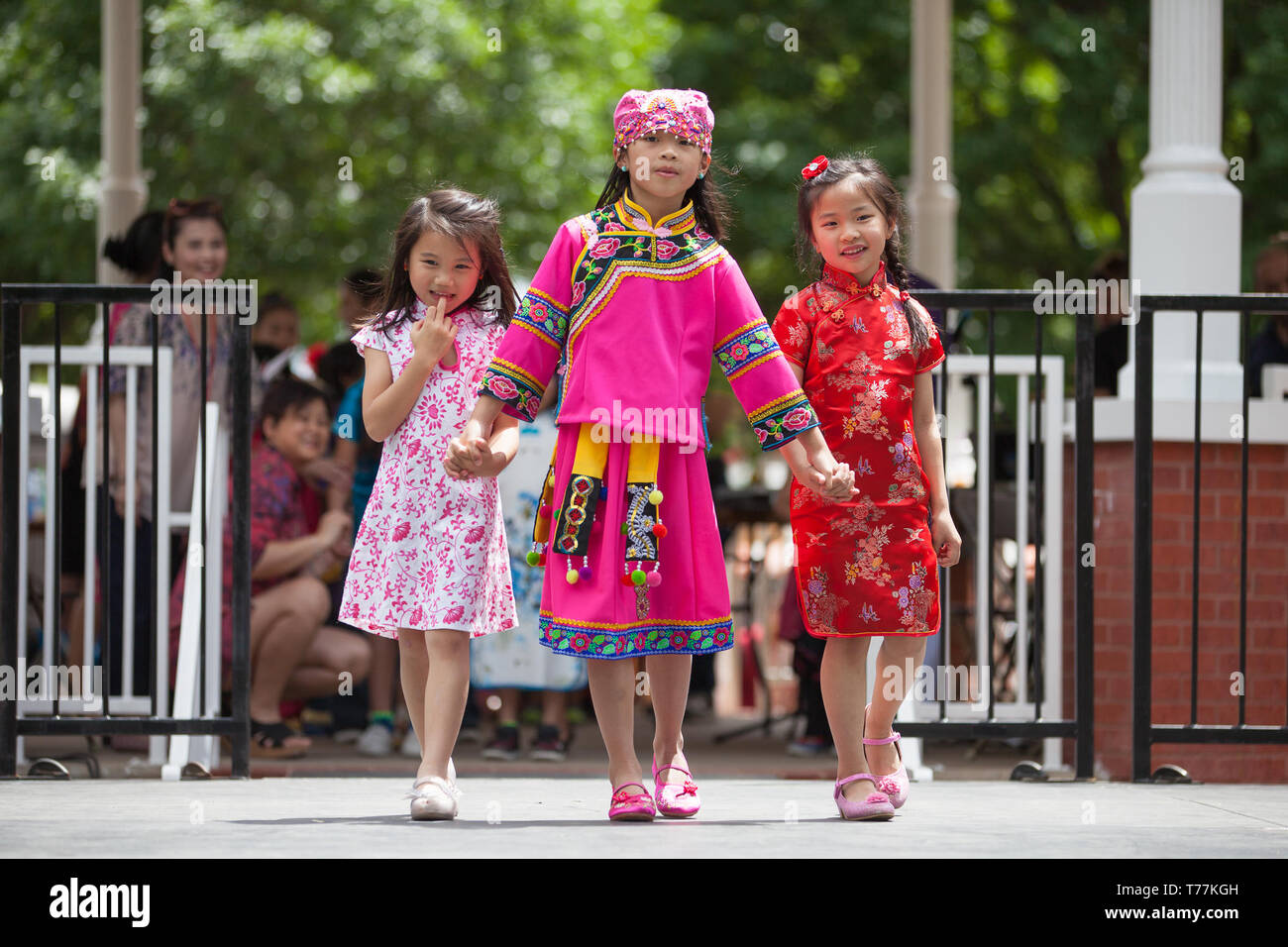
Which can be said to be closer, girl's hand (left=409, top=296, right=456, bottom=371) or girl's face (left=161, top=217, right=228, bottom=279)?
girl's hand (left=409, top=296, right=456, bottom=371)

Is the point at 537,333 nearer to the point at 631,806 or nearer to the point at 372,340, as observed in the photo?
the point at 372,340

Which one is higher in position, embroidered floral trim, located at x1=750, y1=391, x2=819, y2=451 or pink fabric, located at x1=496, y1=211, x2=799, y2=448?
pink fabric, located at x1=496, y1=211, x2=799, y2=448

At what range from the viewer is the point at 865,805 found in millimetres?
4309

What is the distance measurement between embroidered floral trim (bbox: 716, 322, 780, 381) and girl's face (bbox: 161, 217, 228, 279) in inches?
108

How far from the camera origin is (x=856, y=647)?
4.37m

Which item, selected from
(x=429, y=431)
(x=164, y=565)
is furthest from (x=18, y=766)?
(x=429, y=431)

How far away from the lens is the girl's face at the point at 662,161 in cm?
420

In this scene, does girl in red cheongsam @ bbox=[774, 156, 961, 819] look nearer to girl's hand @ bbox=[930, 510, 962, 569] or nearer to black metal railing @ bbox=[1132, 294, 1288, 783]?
girl's hand @ bbox=[930, 510, 962, 569]

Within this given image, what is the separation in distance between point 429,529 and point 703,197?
3.42ft

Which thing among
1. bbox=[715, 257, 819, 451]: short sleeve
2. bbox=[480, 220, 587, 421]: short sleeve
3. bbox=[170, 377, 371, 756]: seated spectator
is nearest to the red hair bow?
bbox=[715, 257, 819, 451]: short sleeve

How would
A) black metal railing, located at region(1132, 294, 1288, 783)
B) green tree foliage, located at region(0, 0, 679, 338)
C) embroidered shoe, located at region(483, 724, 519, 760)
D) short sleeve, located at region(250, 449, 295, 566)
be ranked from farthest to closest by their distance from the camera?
green tree foliage, located at region(0, 0, 679, 338) → short sleeve, located at region(250, 449, 295, 566) → embroidered shoe, located at region(483, 724, 519, 760) → black metal railing, located at region(1132, 294, 1288, 783)

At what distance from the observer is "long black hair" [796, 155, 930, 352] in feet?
14.6

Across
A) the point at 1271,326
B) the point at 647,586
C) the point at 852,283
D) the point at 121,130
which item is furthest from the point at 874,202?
the point at 121,130
